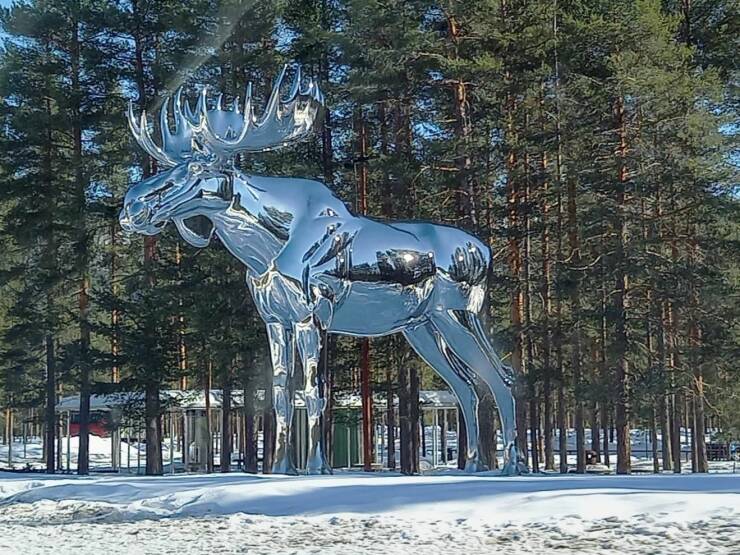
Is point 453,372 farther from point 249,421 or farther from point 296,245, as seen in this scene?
point 249,421

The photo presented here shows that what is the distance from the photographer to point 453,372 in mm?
12547

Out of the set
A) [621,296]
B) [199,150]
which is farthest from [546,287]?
[199,150]

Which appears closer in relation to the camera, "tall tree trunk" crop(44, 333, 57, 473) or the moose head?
the moose head

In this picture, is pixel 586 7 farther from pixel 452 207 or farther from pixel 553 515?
pixel 553 515

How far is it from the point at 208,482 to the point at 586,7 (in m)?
16.7

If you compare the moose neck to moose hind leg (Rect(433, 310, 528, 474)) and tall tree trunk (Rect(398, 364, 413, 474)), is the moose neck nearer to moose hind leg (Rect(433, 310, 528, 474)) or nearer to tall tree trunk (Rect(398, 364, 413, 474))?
moose hind leg (Rect(433, 310, 528, 474))

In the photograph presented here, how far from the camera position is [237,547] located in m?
7.67

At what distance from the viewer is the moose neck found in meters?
11.4

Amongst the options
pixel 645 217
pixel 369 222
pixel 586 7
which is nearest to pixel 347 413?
pixel 645 217

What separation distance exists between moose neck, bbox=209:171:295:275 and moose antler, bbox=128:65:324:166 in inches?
16.1

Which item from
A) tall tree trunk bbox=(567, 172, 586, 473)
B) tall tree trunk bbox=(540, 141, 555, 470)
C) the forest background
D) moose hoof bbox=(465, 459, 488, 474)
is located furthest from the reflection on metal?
tall tree trunk bbox=(540, 141, 555, 470)

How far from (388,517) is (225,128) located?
17.1ft

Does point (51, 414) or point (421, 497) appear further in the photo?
point (51, 414)

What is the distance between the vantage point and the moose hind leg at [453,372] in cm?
1251
